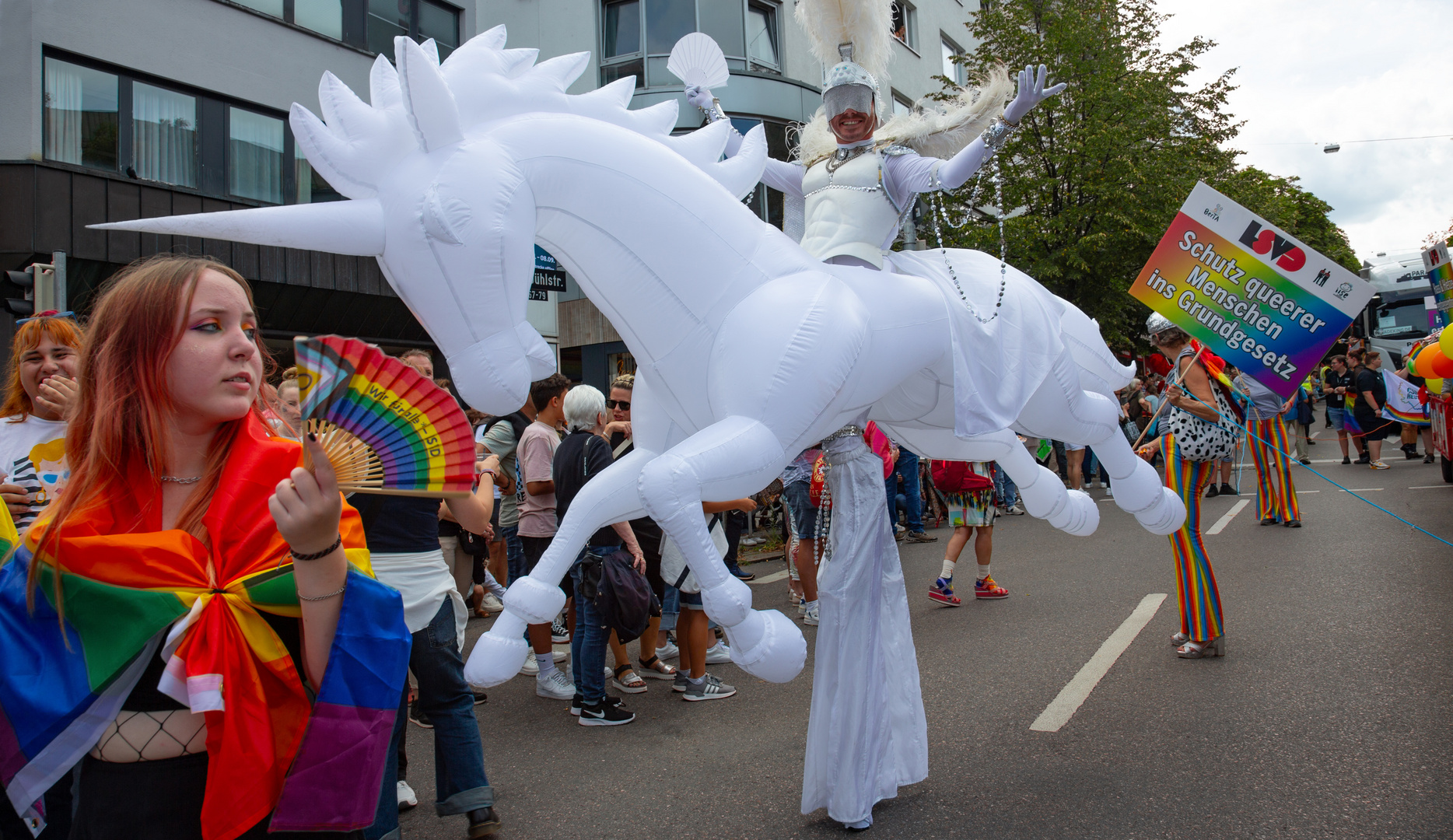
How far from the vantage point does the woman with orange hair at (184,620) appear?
1422 millimetres

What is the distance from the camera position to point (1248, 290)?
363 cm

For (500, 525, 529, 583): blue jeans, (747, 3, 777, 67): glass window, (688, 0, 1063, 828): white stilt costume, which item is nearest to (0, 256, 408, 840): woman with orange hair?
(688, 0, 1063, 828): white stilt costume

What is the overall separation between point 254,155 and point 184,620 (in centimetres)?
1215

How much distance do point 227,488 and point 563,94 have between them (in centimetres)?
125

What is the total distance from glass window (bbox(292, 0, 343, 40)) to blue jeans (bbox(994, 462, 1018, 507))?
34.9 feet

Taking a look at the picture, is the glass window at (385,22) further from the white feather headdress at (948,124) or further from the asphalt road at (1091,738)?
the white feather headdress at (948,124)

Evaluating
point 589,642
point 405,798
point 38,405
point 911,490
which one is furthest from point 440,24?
point 405,798

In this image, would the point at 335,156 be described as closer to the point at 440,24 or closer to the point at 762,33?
the point at 440,24

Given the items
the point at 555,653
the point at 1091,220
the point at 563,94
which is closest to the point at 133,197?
the point at 555,653

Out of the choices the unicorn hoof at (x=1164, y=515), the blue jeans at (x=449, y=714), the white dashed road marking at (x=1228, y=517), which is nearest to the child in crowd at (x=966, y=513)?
the unicorn hoof at (x=1164, y=515)

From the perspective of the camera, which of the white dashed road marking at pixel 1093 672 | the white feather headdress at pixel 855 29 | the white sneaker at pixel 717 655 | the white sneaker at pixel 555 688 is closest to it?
the white feather headdress at pixel 855 29

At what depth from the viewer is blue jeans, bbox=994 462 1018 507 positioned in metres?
9.19

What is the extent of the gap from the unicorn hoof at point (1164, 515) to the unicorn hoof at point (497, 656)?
2.22m

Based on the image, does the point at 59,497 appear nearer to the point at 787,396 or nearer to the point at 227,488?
the point at 227,488
